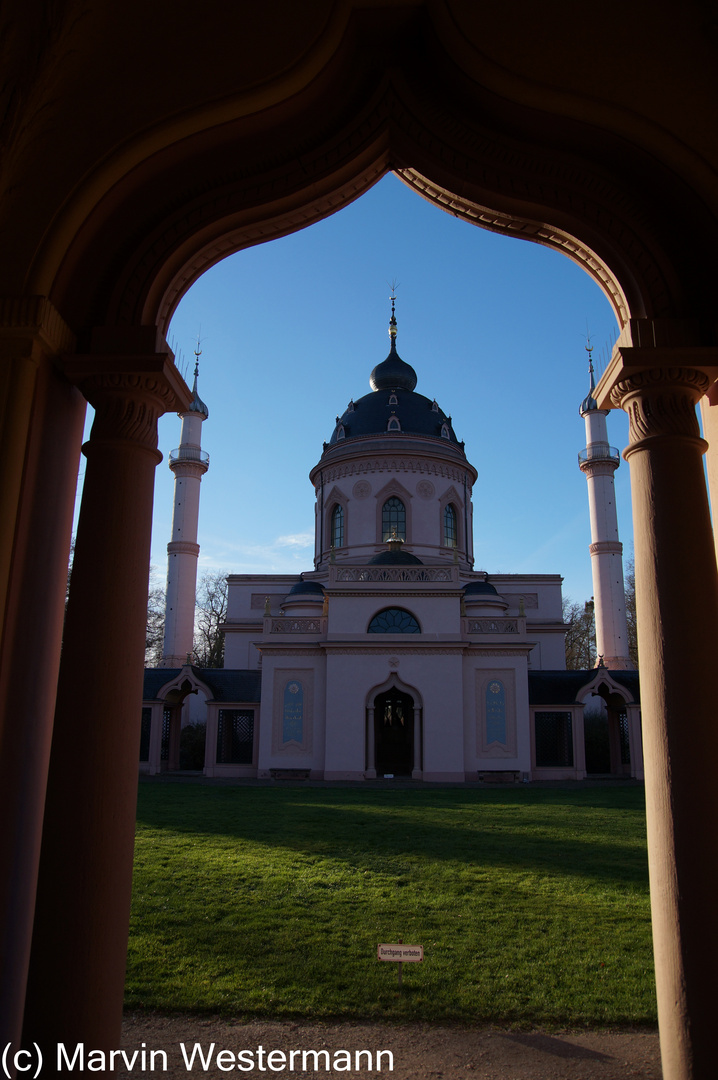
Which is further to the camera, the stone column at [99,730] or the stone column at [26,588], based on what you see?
the stone column at [26,588]

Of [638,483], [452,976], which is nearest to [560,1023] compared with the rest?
[452,976]

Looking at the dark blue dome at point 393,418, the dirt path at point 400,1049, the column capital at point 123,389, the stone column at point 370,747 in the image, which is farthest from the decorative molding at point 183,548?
the column capital at point 123,389

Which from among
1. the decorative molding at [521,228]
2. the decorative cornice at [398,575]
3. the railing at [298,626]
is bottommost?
the decorative molding at [521,228]

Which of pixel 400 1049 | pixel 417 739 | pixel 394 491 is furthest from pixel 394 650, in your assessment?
pixel 400 1049

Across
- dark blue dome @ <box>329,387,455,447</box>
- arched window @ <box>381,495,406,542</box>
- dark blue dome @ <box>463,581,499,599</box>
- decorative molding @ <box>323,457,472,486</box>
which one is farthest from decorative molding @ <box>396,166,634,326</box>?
dark blue dome @ <box>329,387,455,447</box>

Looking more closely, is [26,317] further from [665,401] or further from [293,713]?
[293,713]

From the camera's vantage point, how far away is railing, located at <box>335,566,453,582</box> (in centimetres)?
2872

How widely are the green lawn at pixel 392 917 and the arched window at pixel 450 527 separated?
76.5 feet

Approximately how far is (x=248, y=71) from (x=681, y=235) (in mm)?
2636

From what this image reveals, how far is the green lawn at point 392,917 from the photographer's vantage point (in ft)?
18.0

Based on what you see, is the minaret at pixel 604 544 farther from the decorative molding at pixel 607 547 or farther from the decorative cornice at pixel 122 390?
the decorative cornice at pixel 122 390

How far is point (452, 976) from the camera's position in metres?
6.04

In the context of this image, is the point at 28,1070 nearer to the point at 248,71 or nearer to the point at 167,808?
the point at 248,71

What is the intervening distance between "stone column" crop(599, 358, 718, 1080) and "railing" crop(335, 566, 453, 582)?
2433 cm
